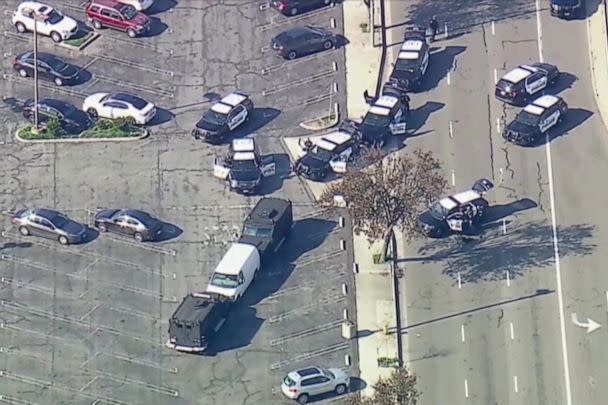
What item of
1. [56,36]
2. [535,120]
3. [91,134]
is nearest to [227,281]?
[91,134]

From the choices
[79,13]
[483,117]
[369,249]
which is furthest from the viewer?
[79,13]

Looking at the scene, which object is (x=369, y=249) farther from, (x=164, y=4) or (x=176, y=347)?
(x=164, y=4)

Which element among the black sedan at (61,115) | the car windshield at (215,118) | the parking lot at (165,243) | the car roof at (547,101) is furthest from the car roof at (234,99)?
the car roof at (547,101)

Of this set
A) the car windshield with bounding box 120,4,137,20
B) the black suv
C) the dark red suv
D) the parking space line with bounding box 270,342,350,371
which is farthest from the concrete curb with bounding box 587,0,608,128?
the car windshield with bounding box 120,4,137,20

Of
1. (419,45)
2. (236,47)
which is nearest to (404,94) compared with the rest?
(419,45)

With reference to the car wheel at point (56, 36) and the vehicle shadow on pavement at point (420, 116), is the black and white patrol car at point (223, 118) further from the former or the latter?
the car wheel at point (56, 36)

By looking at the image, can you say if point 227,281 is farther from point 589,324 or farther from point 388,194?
point 589,324
